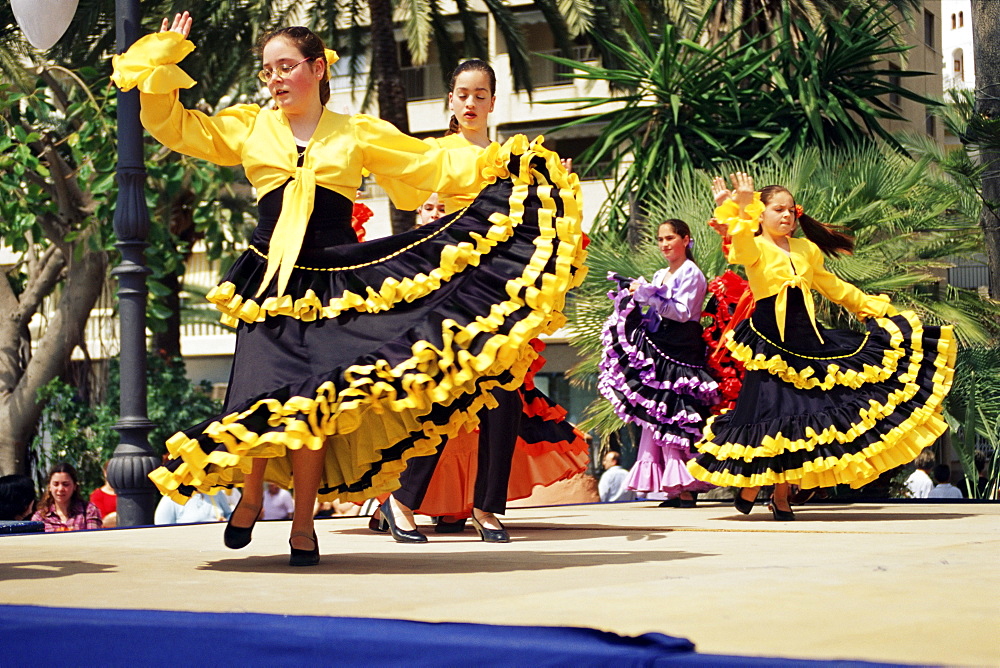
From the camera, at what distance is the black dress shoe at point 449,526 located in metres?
5.88

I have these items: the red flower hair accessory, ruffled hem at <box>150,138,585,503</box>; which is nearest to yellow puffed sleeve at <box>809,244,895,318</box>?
the red flower hair accessory

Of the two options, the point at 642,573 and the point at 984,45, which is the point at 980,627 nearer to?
the point at 642,573

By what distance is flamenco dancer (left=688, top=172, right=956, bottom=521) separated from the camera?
636cm

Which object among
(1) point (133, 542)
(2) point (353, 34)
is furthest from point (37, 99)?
(1) point (133, 542)

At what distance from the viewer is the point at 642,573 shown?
365 centimetres

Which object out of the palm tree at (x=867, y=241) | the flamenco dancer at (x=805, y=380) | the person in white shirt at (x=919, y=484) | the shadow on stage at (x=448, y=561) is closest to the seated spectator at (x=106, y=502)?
the palm tree at (x=867, y=241)

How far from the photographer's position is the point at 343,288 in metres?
4.00

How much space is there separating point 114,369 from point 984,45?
12.2 meters

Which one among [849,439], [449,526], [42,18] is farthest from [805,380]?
[42,18]

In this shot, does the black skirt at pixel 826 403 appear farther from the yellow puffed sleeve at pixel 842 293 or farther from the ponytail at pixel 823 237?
the ponytail at pixel 823 237

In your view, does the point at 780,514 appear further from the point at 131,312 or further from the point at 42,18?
the point at 42,18

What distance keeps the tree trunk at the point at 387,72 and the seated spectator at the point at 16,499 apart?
7923mm

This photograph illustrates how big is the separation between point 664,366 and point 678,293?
0.49m

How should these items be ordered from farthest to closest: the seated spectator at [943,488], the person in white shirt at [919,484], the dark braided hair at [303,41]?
the person in white shirt at [919,484]
the seated spectator at [943,488]
the dark braided hair at [303,41]
